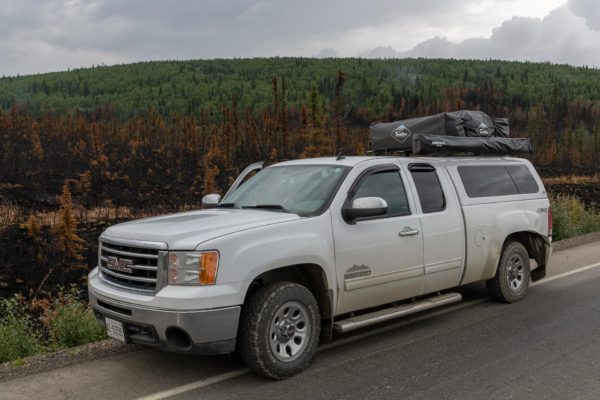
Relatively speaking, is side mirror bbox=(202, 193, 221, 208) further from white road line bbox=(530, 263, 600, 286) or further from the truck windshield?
white road line bbox=(530, 263, 600, 286)

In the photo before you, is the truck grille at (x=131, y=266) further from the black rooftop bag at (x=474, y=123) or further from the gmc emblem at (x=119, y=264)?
the black rooftop bag at (x=474, y=123)

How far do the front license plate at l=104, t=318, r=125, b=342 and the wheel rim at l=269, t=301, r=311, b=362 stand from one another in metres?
1.17

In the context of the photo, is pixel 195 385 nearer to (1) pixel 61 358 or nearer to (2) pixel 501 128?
(1) pixel 61 358

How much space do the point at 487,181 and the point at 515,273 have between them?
1.23 m

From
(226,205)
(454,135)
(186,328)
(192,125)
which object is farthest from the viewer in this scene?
(192,125)

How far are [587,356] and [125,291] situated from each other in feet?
12.8

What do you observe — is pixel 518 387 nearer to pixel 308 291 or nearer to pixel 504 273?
pixel 308 291

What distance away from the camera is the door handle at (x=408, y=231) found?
5.53m

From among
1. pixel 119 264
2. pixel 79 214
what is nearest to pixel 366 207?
pixel 119 264

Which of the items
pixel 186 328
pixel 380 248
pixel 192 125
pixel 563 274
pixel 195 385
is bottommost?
pixel 563 274

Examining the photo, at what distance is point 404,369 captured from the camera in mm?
4742

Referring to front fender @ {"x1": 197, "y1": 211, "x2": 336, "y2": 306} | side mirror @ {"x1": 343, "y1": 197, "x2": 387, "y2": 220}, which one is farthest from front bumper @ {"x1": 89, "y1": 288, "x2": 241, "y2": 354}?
side mirror @ {"x1": 343, "y1": 197, "x2": 387, "y2": 220}

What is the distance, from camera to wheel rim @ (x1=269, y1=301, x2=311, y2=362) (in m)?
4.59

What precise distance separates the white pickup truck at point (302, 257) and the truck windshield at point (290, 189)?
0.05ft
